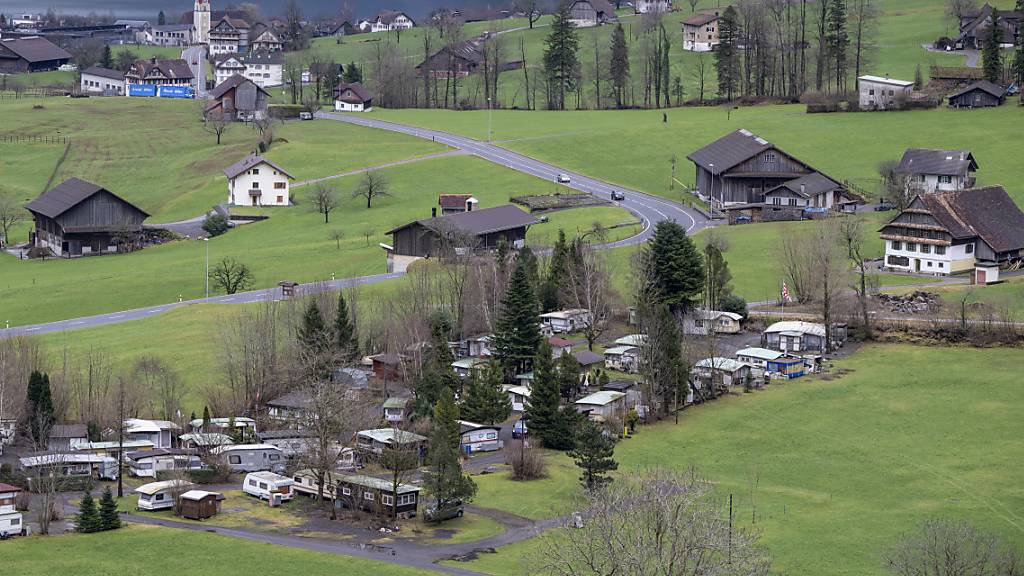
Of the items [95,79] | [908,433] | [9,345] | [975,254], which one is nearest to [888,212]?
[975,254]

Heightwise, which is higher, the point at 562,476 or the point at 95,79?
the point at 95,79

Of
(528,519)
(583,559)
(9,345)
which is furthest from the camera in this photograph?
(9,345)

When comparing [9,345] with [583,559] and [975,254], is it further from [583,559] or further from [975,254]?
[975,254]

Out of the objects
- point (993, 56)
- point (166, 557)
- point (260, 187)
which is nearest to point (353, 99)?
point (260, 187)

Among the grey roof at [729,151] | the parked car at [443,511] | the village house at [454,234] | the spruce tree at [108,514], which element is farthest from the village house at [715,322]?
the spruce tree at [108,514]

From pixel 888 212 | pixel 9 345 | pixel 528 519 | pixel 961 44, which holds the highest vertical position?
pixel 961 44
